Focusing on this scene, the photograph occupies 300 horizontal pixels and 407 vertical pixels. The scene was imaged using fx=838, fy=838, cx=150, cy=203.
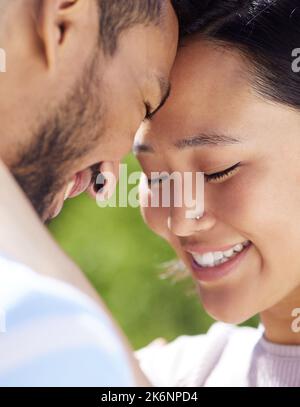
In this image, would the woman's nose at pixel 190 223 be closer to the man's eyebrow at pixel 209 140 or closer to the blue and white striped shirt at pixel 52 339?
the man's eyebrow at pixel 209 140

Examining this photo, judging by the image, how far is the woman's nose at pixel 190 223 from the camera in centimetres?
142

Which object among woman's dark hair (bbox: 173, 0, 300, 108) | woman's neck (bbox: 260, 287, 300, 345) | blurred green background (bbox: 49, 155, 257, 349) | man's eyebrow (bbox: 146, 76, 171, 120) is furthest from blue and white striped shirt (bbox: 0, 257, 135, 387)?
blurred green background (bbox: 49, 155, 257, 349)

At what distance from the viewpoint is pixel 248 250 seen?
1.45 metres

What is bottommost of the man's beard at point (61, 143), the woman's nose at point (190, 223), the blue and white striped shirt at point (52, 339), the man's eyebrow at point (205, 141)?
the woman's nose at point (190, 223)

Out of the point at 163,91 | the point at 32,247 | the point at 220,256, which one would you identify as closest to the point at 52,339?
the point at 32,247

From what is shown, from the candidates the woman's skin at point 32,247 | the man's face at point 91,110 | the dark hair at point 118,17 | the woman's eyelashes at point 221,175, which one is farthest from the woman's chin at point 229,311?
the woman's skin at point 32,247

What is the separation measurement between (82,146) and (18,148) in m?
0.12

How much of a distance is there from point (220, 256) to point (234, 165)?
0.58ft

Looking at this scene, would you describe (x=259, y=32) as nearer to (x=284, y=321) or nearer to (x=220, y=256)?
(x=220, y=256)

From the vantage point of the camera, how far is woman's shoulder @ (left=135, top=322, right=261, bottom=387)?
170cm

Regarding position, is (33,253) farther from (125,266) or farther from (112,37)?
(125,266)

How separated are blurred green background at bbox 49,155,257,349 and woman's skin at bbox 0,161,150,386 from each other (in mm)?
2166

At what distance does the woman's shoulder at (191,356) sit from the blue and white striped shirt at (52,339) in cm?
102

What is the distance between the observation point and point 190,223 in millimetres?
1425
